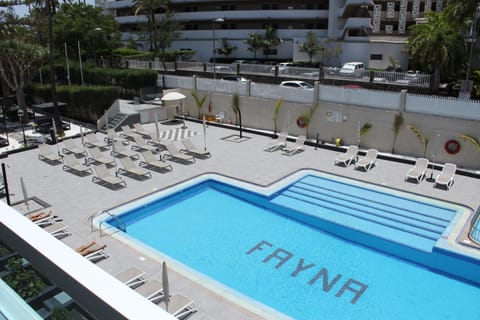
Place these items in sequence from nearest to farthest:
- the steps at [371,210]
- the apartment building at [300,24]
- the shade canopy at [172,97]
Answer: the steps at [371,210]
the shade canopy at [172,97]
the apartment building at [300,24]

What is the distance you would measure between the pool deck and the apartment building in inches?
1215

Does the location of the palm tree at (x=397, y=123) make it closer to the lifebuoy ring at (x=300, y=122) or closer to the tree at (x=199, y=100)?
the lifebuoy ring at (x=300, y=122)

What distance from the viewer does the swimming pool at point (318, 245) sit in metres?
9.27

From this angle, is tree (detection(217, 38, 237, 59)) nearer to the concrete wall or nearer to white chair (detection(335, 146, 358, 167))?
the concrete wall

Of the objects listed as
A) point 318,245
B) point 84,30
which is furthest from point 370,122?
point 84,30

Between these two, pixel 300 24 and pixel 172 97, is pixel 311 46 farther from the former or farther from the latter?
pixel 172 97

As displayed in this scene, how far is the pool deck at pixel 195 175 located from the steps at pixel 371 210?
75 centimetres

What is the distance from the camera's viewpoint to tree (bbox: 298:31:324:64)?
48.5 metres

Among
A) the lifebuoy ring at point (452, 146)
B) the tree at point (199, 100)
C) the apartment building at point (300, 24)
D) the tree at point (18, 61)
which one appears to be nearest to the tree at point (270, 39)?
the apartment building at point (300, 24)

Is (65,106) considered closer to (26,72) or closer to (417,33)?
(26,72)

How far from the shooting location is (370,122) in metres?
18.8

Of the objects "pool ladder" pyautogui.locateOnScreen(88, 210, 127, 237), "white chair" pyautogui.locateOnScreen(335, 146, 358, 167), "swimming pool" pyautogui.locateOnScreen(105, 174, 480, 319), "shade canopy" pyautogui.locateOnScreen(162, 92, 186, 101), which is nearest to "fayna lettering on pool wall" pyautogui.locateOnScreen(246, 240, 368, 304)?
"swimming pool" pyautogui.locateOnScreen(105, 174, 480, 319)

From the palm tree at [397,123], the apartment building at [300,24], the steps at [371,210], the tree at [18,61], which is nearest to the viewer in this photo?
the steps at [371,210]

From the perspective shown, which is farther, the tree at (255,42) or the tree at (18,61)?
the tree at (255,42)
